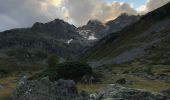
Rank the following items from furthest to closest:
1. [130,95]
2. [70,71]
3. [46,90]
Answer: [70,71], [46,90], [130,95]

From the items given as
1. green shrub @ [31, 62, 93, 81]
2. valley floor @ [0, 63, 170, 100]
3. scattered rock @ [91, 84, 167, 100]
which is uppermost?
green shrub @ [31, 62, 93, 81]

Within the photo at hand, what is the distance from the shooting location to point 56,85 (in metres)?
21.5

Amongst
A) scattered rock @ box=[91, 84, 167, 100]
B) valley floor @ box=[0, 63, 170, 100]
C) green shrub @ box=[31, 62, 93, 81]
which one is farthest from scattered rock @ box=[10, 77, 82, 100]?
green shrub @ box=[31, 62, 93, 81]

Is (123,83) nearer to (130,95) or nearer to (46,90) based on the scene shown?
(46,90)

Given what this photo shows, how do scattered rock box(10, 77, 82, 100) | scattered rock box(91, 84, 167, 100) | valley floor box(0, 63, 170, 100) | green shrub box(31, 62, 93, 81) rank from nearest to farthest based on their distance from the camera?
1. scattered rock box(91, 84, 167, 100)
2. scattered rock box(10, 77, 82, 100)
3. valley floor box(0, 63, 170, 100)
4. green shrub box(31, 62, 93, 81)

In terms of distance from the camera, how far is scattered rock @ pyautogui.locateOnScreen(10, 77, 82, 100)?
838 inches

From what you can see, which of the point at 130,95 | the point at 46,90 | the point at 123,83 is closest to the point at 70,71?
Answer: the point at 123,83

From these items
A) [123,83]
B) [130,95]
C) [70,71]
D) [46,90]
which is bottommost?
[130,95]

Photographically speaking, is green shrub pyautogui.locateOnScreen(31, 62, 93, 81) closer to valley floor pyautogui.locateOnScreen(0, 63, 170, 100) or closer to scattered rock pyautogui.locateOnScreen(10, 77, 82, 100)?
valley floor pyautogui.locateOnScreen(0, 63, 170, 100)

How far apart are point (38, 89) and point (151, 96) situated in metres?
9.05

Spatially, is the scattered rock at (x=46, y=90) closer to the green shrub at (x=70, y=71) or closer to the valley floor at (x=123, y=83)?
the valley floor at (x=123, y=83)

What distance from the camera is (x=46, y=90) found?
2139cm

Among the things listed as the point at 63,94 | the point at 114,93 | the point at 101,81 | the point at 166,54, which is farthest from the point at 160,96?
the point at 166,54

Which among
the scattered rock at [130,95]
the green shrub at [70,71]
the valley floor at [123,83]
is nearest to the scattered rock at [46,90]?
the valley floor at [123,83]
